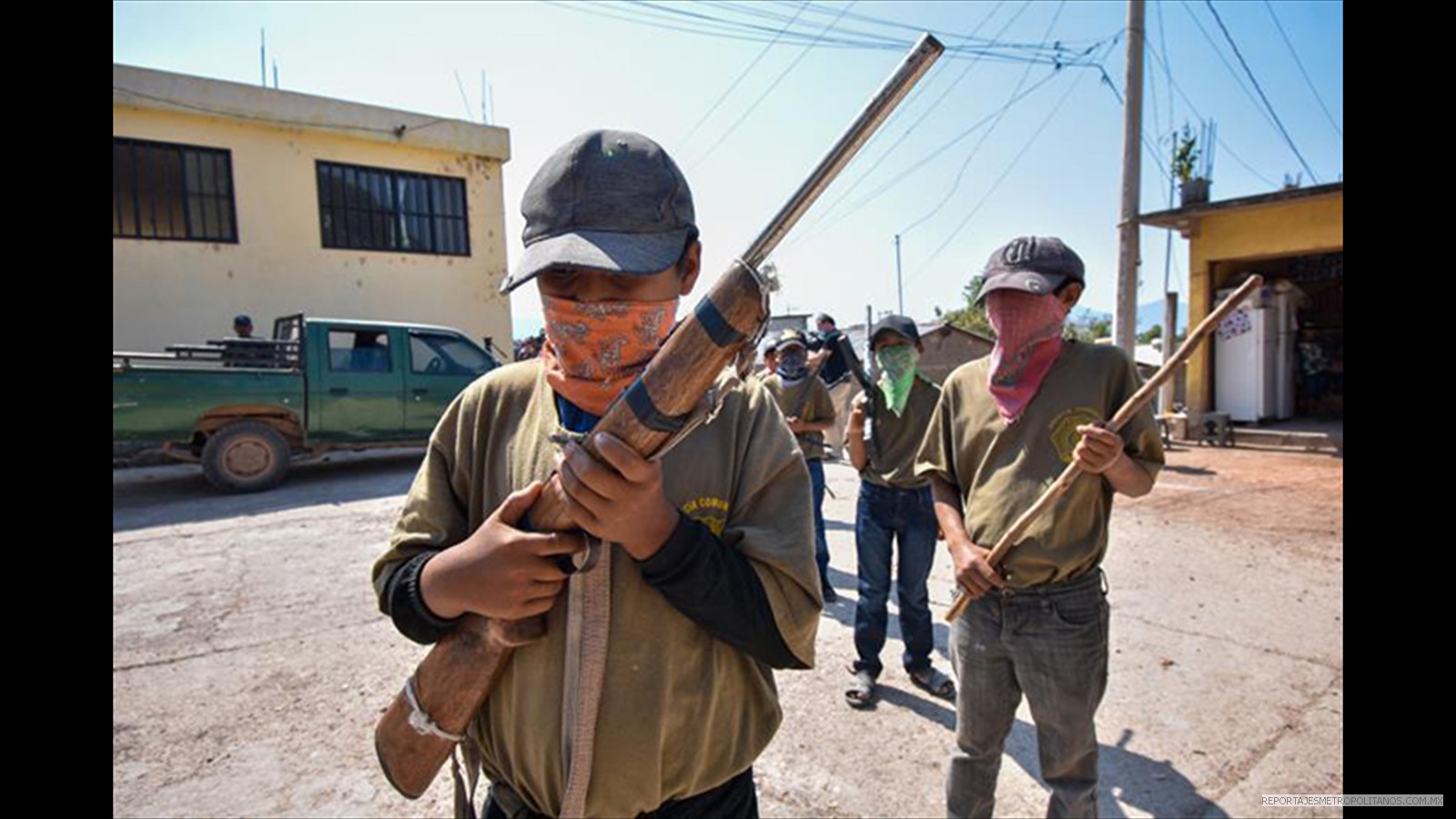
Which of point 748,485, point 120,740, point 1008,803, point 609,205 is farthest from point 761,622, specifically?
point 120,740

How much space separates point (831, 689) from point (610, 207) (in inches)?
127

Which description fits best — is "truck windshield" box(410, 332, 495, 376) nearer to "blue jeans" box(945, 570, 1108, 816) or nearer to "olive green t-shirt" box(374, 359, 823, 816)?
"blue jeans" box(945, 570, 1108, 816)

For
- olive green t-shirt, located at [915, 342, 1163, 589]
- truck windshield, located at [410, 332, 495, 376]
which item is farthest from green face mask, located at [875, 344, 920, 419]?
truck windshield, located at [410, 332, 495, 376]

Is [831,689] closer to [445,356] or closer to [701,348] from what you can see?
[701,348]

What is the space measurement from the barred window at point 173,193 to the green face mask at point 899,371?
12.8m

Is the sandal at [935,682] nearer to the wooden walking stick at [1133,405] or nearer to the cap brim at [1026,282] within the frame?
the wooden walking stick at [1133,405]

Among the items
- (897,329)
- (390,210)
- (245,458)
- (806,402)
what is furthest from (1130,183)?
(390,210)

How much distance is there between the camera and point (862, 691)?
11.7 ft

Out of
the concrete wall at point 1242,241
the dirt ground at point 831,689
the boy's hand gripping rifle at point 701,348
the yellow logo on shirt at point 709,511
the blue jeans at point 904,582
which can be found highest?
the concrete wall at point 1242,241

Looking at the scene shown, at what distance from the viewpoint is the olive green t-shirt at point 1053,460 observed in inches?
84.4

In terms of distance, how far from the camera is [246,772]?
9.75 ft

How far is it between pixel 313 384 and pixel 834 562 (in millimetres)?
6970

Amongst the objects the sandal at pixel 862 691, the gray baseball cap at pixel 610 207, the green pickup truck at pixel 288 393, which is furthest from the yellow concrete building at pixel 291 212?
the gray baseball cap at pixel 610 207
